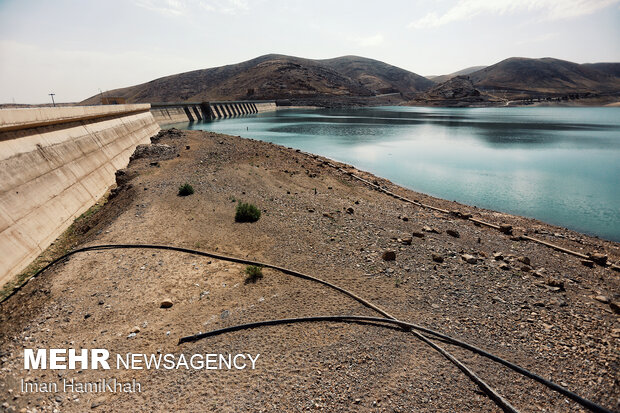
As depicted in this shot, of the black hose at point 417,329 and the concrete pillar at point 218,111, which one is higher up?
the concrete pillar at point 218,111

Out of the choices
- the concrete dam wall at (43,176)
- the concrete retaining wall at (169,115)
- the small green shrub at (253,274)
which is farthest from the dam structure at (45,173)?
the concrete retaining wall at (169,115)

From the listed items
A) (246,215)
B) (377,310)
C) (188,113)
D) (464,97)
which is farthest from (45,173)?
(464,97)

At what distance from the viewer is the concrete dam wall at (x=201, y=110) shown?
3546 inches

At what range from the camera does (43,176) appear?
58.0 feet

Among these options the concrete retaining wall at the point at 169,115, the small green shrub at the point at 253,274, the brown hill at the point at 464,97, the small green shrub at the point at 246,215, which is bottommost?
the small green shrub at the point at 253,274

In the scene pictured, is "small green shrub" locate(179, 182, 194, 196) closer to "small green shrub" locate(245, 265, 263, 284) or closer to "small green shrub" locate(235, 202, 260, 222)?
"small green shrub" locate(235, 202, 260, 222)

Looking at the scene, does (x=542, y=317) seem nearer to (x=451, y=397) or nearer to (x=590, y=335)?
(x=590, y=335)

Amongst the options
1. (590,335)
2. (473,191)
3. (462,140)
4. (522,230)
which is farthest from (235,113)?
(590,335)

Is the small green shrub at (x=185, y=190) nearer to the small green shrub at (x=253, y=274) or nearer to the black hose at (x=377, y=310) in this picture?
the black hose at (x=377, y=310)

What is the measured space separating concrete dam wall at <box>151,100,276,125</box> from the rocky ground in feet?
270

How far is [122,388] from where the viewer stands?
6.90 metres

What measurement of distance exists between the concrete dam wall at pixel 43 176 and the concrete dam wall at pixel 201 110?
2570 inches

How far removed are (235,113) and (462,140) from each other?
103 metres

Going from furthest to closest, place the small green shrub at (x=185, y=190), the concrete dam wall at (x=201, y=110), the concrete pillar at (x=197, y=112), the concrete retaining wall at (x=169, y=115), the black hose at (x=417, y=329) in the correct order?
the concrete pillar at (x=197, y=112) → the concrete dam wall at (x=201, y=110) → the concrete retaining wall at (x=169, y=115) → the small green shrub at (x=185, y=190) → the black hose at (x=417, y=329)
